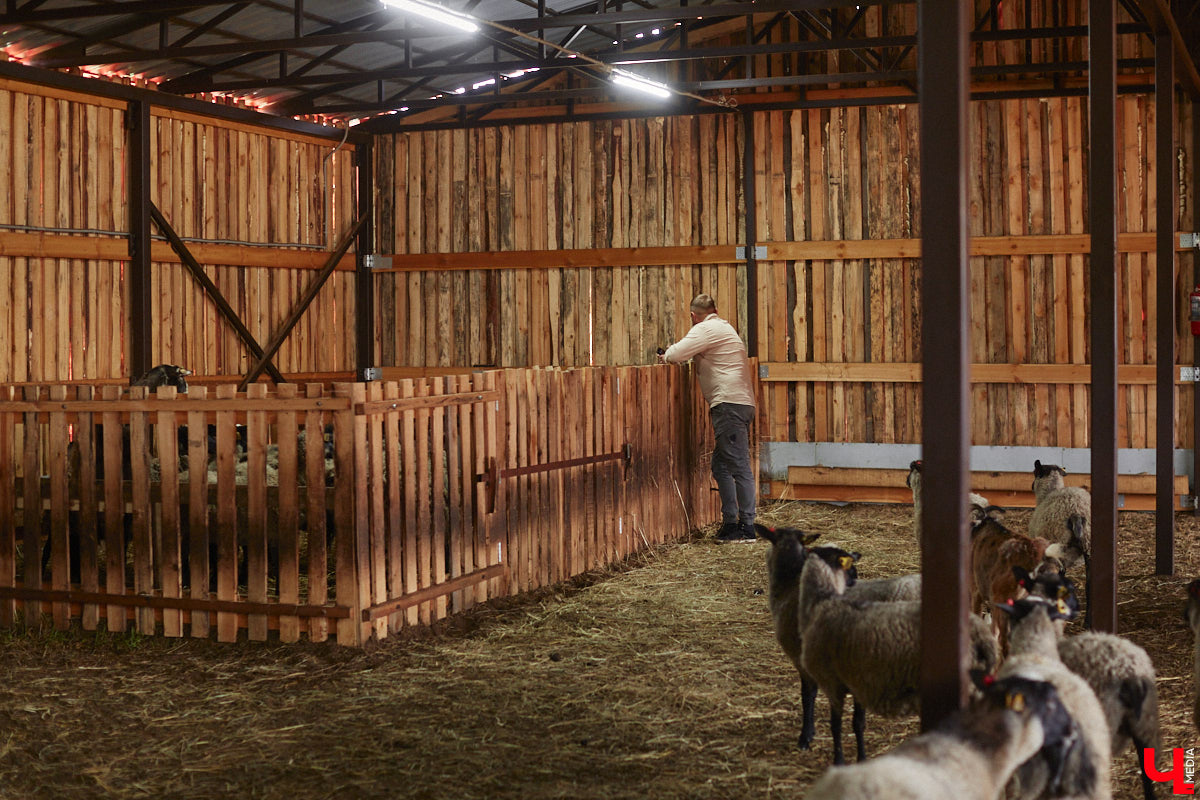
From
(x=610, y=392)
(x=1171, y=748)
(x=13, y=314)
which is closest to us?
(x=1171, y=748)

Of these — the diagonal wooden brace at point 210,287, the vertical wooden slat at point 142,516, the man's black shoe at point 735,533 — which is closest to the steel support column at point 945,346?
the vertical wooden slat at point 142,516

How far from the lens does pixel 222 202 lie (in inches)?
551

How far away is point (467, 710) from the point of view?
6.25 metres

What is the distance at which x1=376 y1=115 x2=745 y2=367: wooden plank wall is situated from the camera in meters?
14.8

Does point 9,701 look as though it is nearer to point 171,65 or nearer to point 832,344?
point 171,65

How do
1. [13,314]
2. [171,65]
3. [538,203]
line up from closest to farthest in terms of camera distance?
[13,314]
[171,65]
[538,203]

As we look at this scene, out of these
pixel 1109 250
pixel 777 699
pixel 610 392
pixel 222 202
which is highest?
pixel 222 202

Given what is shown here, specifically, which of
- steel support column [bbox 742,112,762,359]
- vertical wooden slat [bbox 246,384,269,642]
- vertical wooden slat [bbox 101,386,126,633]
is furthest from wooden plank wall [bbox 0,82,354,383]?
steel support column [bbox 742,112,762,359]

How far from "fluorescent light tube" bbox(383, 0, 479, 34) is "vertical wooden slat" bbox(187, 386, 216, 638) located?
3.61 meters

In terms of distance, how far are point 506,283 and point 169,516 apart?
26.9 feet

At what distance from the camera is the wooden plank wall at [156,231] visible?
11562 millimetres

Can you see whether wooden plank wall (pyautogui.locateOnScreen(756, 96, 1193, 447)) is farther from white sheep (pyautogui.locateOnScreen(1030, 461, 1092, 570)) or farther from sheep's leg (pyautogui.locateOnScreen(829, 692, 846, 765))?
sheep's leg (pyautogui.locateOnScreen(829, 692, 846, 765))

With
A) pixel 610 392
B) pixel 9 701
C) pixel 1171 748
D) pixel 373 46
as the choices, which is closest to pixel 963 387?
pixel 1171 748

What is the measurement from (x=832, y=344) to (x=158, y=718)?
9.80m
